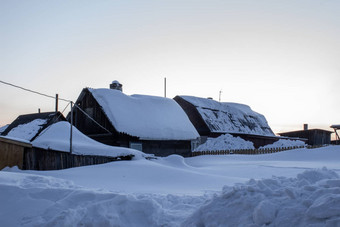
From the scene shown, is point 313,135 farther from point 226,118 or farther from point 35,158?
point 35,158

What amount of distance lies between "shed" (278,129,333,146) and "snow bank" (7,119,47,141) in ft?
93.2

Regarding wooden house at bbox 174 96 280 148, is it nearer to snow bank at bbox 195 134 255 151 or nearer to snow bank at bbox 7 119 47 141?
snow bank at bbox 195 134 255 151

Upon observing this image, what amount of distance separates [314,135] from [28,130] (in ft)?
97.6

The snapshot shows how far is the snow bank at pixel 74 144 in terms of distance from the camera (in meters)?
14.2

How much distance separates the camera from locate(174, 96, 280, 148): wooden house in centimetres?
2809

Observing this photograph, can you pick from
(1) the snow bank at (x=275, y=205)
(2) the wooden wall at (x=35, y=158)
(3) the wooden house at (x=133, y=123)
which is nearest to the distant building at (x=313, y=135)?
(3) the wooden house at (x=133, y=123)

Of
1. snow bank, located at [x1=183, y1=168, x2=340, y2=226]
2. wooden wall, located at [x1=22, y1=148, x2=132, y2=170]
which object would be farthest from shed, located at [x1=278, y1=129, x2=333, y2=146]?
snow bank, located at [x1=183, y1=168, x2=340, y2=226]

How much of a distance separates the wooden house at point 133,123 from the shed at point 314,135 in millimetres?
18095

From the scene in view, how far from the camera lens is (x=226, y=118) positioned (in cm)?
3047

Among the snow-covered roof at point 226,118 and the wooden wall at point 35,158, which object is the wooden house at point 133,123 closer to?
the snow-covered roof at point 226,118

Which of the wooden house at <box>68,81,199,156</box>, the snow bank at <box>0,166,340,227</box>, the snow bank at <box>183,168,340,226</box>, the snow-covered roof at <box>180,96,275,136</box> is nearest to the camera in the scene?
the snow bank at <box>183,168,340,226</box>

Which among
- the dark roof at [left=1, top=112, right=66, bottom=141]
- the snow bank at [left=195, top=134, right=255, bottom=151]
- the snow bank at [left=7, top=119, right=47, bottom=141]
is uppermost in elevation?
the dark roof at [left=1, top=112, right=66, bottom=141]

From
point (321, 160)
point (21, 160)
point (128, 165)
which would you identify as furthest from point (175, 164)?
point (321, 160)

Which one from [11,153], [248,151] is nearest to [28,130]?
[11,153]
